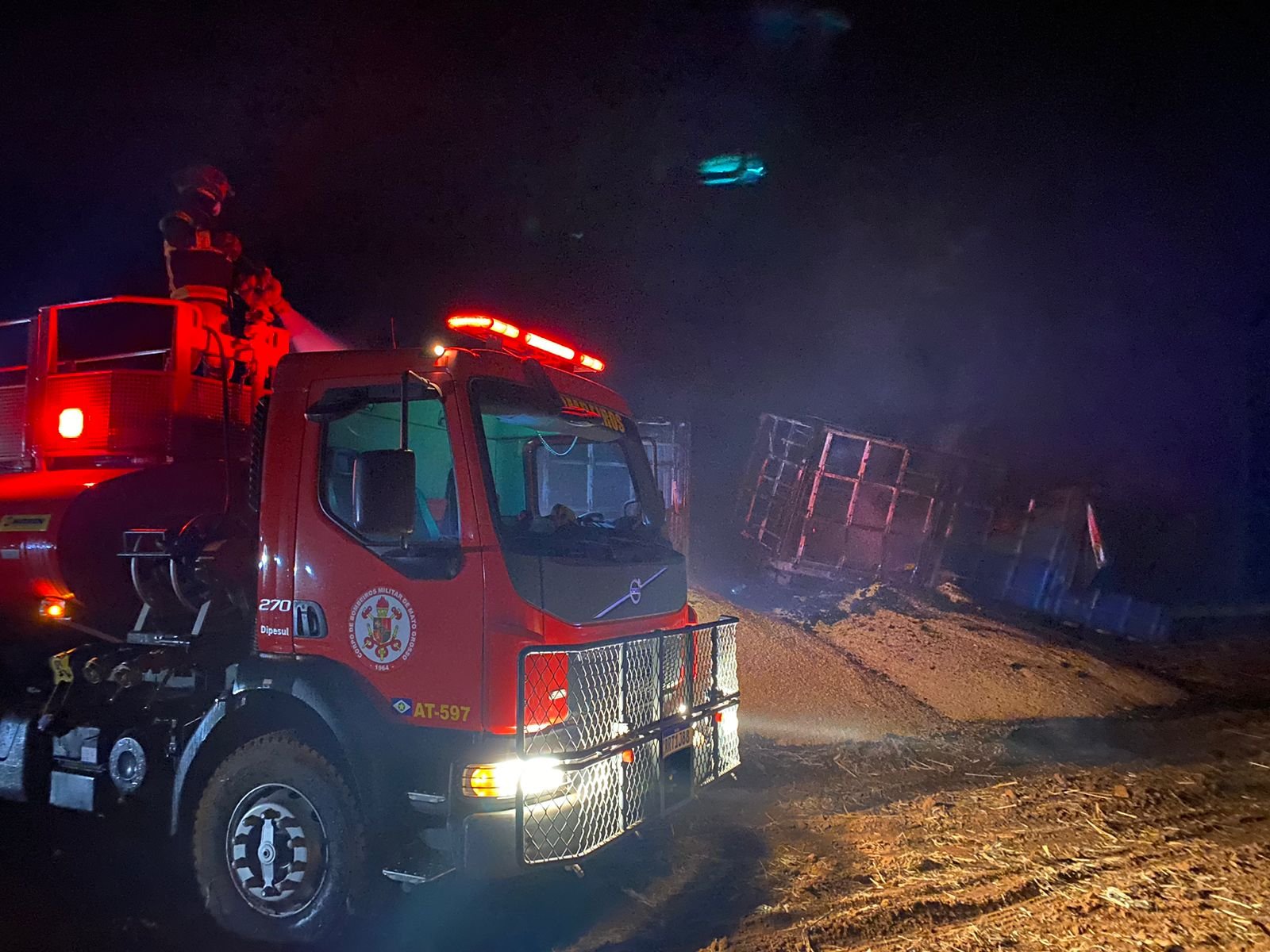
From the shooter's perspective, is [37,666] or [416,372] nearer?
[416,372]

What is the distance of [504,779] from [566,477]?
1808mm

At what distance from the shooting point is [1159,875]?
439 cm

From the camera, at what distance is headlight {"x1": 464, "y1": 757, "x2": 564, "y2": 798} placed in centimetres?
334

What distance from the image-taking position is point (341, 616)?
3.77 meters

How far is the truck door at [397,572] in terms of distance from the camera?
3.53 m

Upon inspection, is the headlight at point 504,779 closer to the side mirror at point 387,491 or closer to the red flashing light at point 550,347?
the side mirror at point 387,491

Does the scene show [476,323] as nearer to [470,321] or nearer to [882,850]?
[470,321]

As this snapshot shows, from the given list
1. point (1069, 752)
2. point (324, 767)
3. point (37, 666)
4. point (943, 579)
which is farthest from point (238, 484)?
point (943, 579)

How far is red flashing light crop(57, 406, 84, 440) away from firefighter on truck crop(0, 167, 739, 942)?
21 mm

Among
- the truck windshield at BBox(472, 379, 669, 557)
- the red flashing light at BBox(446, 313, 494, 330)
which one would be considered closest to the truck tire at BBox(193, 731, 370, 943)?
the truck windshield at BBox(472, 379, 669, 557)

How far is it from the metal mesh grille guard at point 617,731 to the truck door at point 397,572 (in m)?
0.31

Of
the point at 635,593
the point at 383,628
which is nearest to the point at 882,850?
the point at 635,593

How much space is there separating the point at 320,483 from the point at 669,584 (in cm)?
179

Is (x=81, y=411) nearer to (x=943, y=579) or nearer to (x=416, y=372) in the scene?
(x=416, y=372)
